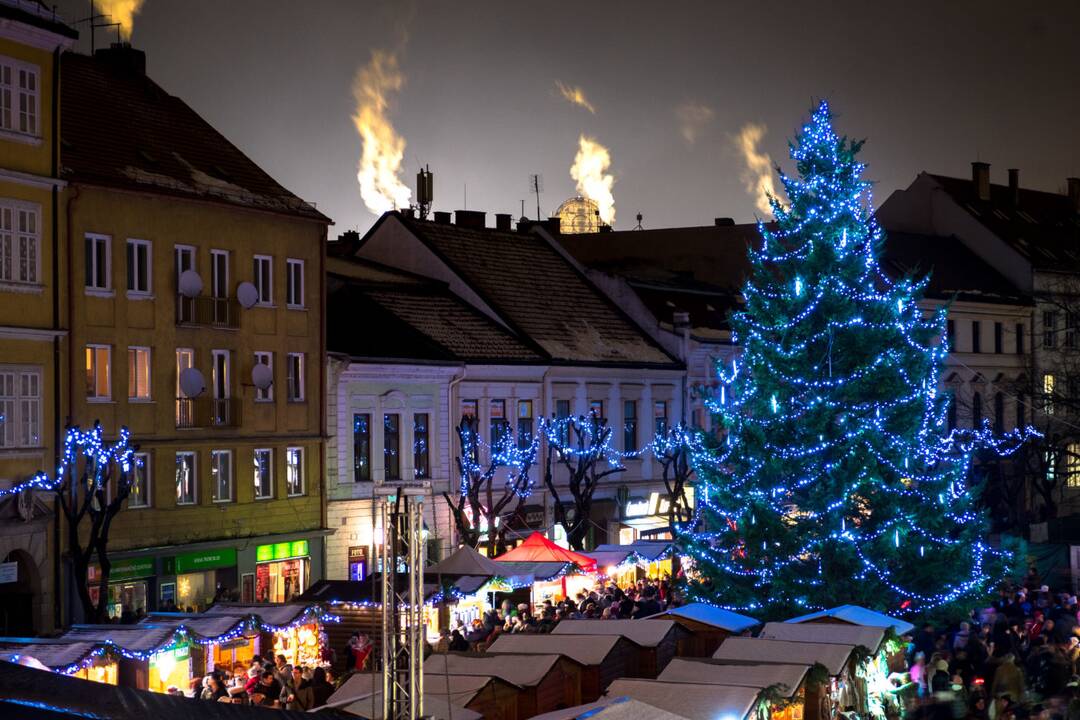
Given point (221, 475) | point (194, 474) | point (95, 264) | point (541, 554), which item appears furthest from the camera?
point (221, 475)

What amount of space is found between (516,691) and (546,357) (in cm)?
2845

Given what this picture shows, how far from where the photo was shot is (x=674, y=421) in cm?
5734

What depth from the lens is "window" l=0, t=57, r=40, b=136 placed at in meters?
33.3

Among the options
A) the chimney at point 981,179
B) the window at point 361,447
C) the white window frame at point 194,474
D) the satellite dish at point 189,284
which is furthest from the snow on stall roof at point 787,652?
the chimney at point 981,179

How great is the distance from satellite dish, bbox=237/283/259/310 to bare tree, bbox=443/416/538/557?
21.6 ft

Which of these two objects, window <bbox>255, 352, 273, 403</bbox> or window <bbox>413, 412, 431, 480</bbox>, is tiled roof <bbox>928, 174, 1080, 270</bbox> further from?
window <bbox>255, 352, 273, 403</bbox>

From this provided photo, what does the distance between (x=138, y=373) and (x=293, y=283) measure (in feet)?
18.5

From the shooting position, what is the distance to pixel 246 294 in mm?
39438

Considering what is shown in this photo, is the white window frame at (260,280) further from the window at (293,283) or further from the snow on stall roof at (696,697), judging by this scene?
the snow on stall roof at (696,697)

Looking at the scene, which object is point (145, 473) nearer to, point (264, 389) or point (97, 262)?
point (264, 389)

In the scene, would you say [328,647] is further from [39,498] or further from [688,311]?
[688,311]

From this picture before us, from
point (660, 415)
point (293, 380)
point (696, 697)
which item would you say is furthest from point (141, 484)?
point (660, 415)

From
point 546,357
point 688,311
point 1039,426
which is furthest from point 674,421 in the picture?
point 1039,426

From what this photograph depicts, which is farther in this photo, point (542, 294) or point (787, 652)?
point (542, 294)
